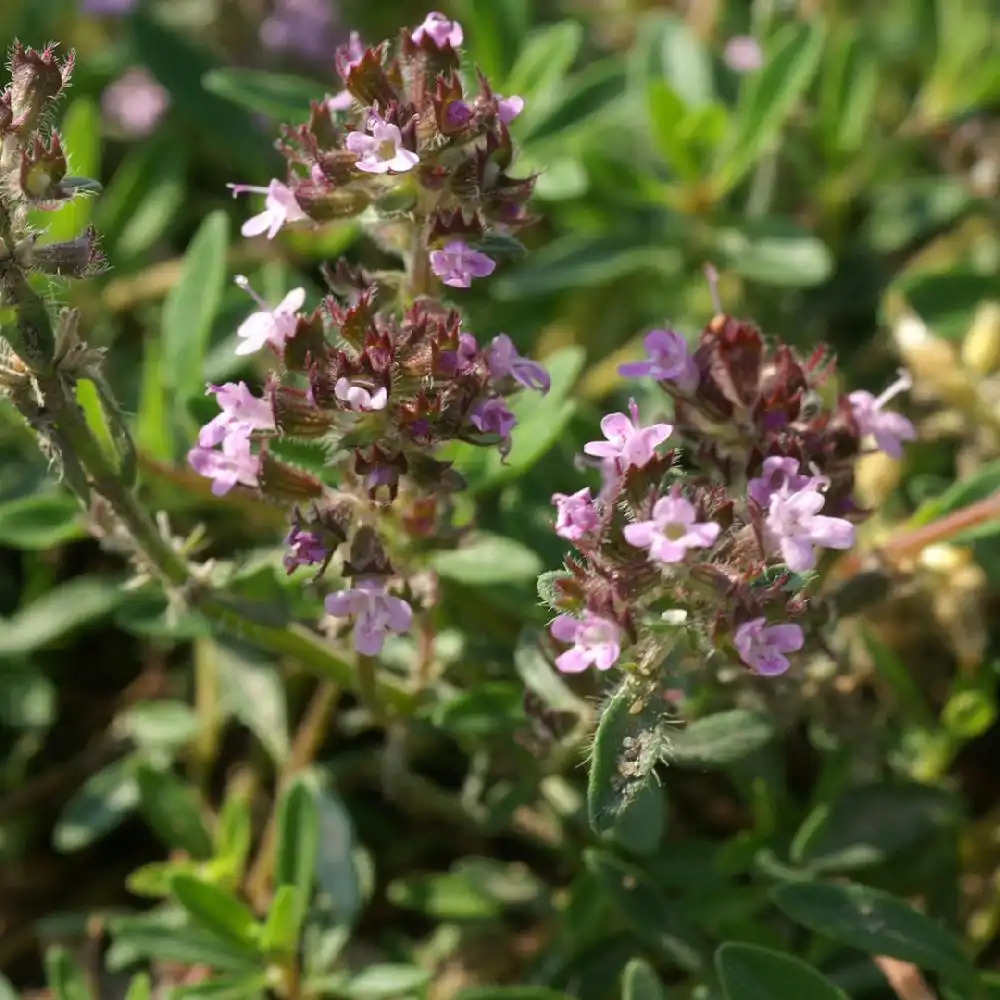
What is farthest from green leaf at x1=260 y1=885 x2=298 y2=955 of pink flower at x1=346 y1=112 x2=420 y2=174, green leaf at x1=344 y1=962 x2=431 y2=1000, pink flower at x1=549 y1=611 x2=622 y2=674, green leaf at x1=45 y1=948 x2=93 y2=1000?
pink flower at x1=346 y1=112 x2=420 y2=174

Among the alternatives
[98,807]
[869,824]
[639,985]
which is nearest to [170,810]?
[98,807]

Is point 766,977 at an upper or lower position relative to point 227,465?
lower

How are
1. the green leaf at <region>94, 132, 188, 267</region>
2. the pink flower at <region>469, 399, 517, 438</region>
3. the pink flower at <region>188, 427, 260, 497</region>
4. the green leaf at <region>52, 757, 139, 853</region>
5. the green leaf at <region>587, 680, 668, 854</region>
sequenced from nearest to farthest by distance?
1. the green leaf at <region>587, 680, 668, 854</region>
2. the pink flower at <region>469, 399, 517, 438</region>
3. the pink flower at <region>188, 427, 260, 497</region>
4. the green leaf at <region>52, 757, 139, 853</region>
5. the green leaf at <region>94, 132, 188, 267</region>

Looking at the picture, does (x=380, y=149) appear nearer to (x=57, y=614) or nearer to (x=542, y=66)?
(x=542, y=66)

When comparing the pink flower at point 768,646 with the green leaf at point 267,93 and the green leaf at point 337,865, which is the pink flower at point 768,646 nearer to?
the green leaf at point 337,865

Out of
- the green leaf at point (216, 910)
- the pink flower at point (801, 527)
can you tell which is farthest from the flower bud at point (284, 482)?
the green leaf at point (216, 910)

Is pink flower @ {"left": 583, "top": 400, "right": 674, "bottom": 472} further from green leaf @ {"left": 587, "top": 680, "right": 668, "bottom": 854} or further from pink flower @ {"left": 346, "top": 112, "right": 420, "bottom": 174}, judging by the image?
pink flower @ {"left": 346, "top": 112, "right": 420, "bottom": 174}
